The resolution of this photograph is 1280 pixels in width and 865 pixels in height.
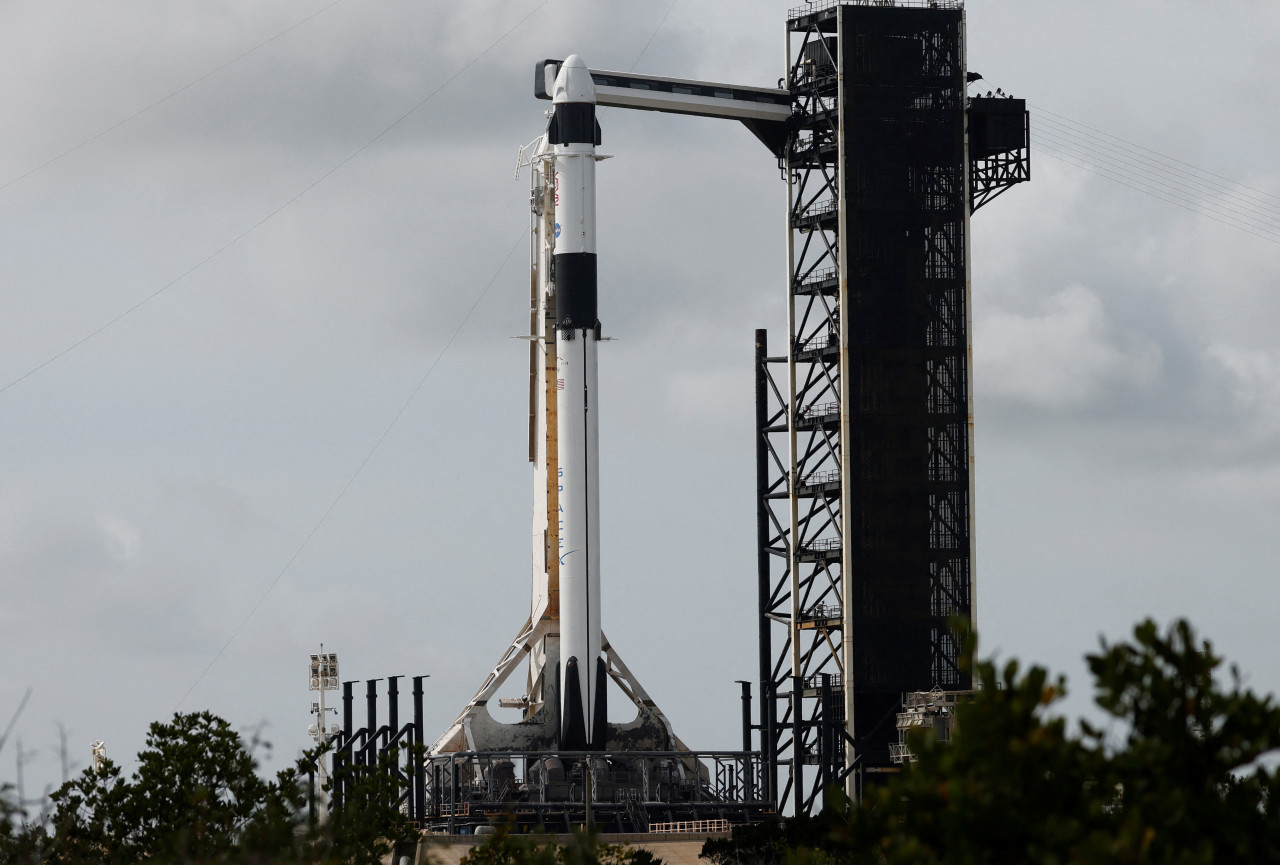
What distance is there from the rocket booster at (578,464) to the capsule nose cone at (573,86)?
255 centimetres

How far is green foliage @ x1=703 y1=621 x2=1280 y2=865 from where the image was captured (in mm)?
15602

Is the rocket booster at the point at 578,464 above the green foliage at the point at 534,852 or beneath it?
above

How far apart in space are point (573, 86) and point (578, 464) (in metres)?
12.1

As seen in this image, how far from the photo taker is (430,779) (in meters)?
64.9

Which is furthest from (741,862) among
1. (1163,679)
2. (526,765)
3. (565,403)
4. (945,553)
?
(1163,679)

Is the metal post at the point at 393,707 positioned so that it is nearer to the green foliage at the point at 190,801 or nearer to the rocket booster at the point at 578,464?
the rocket booster at the point at 578,464

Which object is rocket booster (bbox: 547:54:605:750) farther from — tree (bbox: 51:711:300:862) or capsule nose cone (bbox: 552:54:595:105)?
tree (bbox: 51:711:300:862)

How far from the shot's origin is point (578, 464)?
62.8 m

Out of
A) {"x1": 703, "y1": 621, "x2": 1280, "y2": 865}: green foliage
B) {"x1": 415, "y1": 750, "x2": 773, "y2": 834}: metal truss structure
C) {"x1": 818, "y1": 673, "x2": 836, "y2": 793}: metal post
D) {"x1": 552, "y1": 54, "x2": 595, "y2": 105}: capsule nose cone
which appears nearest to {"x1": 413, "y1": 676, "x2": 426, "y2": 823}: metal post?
{"x1": 415, "y1": 750, "x2": 773, "y2": 834}: metal truss structure

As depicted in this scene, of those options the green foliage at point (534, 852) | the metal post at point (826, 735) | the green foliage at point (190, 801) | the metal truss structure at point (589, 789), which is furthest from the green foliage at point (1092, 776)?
the metal post at point (826, 735)

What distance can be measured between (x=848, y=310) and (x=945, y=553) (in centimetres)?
895

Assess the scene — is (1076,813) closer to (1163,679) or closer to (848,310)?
(1163,679)

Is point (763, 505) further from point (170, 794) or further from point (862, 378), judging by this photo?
point (170, 794)

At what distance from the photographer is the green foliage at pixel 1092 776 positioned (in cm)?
1560
